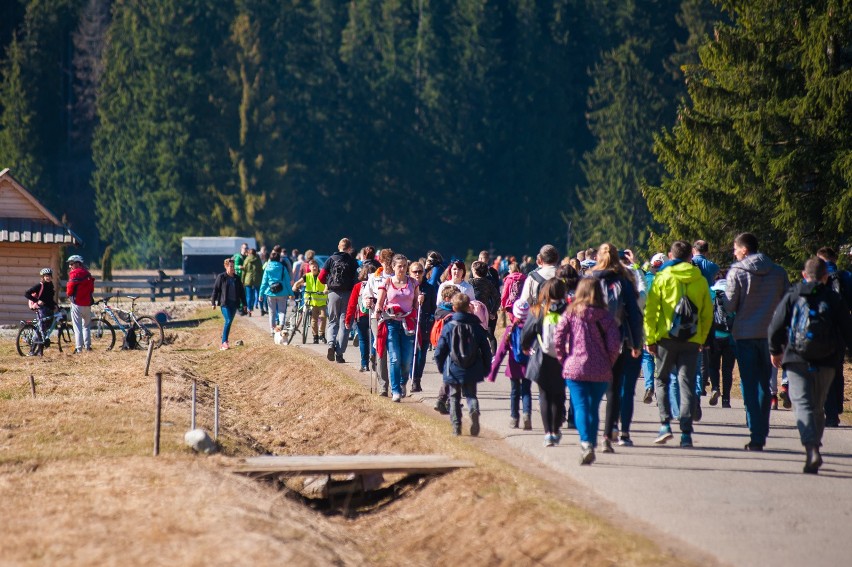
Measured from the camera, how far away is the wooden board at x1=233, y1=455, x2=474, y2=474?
36.8 feet

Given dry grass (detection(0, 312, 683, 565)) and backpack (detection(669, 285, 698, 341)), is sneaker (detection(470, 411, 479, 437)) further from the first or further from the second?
backpack (detection(669, 285, 698, 341))

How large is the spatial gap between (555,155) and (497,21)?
10.1 m

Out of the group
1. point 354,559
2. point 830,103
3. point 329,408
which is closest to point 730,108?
point 830,103

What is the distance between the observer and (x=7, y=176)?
34.2 meters

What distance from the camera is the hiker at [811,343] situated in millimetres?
11102

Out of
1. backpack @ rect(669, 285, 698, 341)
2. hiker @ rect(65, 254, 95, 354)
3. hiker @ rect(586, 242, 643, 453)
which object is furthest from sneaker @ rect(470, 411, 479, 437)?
hiker @ rect(65, 254, 95, 354)

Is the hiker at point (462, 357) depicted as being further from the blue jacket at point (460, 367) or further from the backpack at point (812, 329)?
the backpack at point (812, 329)

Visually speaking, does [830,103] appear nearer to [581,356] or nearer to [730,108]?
[730,108]

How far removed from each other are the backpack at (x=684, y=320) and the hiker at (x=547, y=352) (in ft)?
3.88

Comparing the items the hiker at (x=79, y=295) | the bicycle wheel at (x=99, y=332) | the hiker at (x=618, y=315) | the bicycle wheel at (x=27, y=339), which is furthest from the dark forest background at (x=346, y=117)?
the hiker at (x=618, y=315)

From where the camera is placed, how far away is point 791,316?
1139 cm

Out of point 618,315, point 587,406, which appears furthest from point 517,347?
point 587,406

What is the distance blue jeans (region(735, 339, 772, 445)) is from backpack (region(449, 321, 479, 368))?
2.76 m

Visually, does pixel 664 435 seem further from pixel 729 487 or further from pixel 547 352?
pixel 729 487
